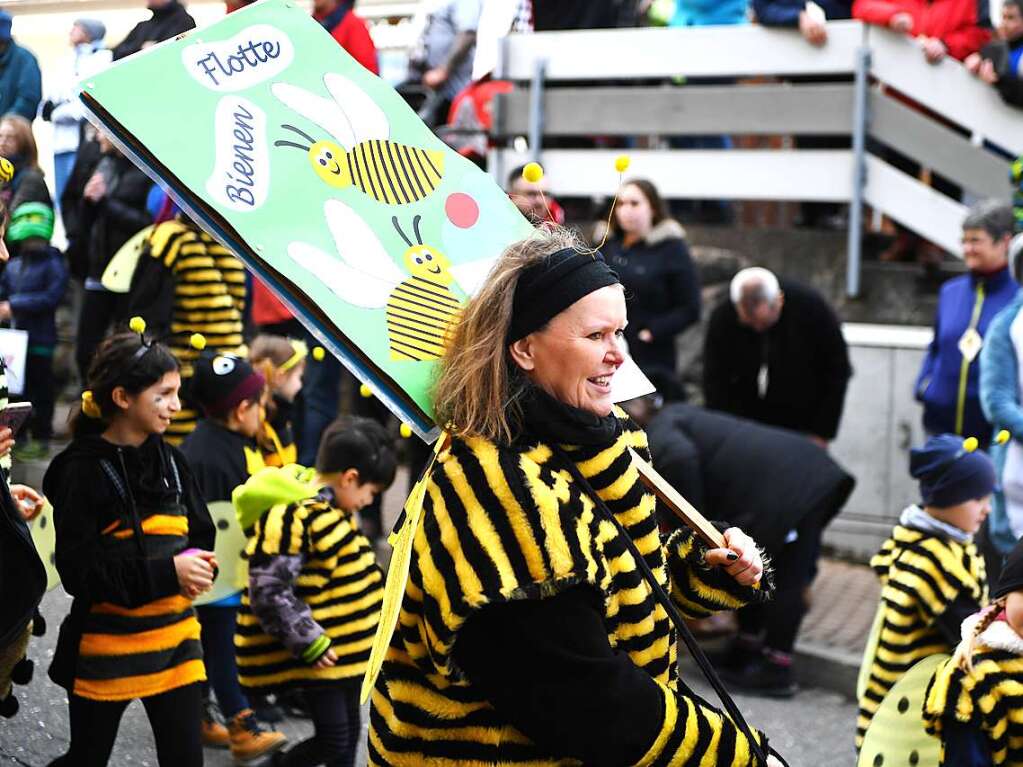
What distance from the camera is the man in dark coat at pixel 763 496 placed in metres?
6.71

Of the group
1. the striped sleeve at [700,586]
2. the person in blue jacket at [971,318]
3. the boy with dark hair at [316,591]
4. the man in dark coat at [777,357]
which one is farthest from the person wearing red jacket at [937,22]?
the striped sleeve at [700,586]

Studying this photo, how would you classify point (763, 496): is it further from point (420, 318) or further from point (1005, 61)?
point (420, 318)

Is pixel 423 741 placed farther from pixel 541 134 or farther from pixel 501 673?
pixel 541 134

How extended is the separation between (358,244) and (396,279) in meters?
0.10

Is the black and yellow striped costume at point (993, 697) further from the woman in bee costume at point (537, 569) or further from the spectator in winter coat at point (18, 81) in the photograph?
the spectator in winter coat at point (18, 81)

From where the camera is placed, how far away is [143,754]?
5.27 m

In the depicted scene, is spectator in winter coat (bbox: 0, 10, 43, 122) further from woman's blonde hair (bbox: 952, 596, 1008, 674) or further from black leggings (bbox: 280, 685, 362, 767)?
woman's blonde hair (bbox: 952, 596, 1008, 674)

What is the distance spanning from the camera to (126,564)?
412cm

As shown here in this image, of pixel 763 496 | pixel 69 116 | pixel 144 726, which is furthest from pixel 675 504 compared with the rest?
pixel 69 116

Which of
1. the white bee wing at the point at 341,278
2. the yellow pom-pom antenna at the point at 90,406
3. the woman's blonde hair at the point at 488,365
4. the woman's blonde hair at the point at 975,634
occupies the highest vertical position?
the white bee wing at the point at 341,278

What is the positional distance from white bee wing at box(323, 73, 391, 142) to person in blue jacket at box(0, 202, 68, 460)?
556 cm

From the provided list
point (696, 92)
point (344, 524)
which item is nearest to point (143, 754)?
point (344, 524)

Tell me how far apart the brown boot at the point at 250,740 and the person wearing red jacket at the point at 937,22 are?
6101 millimetres

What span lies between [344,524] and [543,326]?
7.71ft
